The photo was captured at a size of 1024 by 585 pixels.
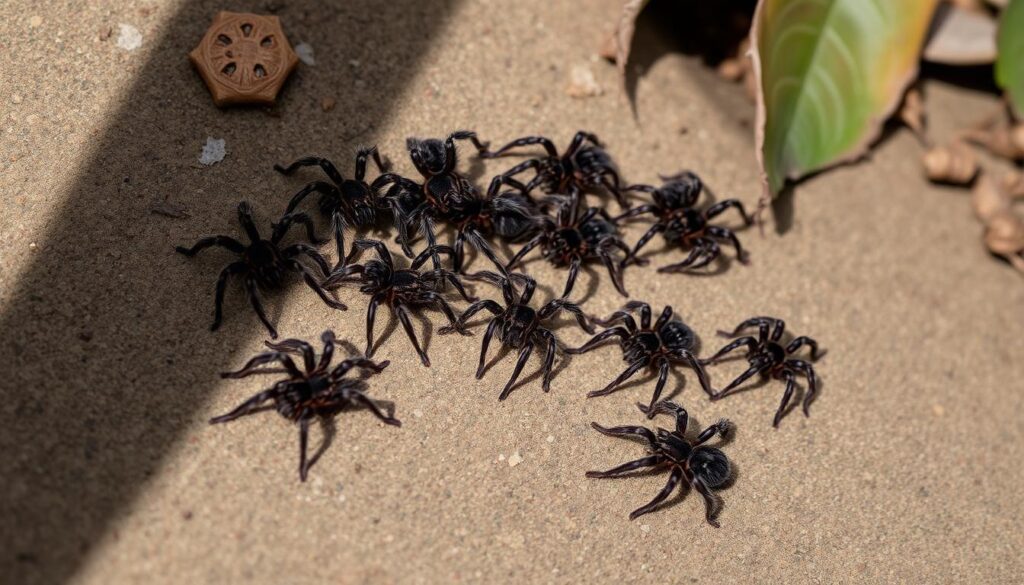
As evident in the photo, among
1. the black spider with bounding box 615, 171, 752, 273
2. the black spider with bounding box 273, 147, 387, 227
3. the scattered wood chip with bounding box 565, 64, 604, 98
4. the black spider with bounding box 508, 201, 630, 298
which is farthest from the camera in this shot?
the scattered wood chip with bounding box 565, 64, 604, 98

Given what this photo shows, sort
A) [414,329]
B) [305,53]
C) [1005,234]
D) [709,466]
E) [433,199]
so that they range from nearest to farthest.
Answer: [709,466], [414,329], [433,199], [305,53], [1005,234]

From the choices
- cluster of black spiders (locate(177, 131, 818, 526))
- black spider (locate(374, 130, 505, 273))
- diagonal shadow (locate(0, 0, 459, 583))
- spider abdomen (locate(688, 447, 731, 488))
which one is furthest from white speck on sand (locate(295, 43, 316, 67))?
spider abdomen (locate(688, 447, 731, 488))

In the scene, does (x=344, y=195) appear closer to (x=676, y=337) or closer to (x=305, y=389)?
(x=305, y=389)

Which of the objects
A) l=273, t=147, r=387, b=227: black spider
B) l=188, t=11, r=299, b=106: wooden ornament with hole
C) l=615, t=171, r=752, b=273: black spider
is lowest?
l=615, t=171, r=752, b=273: black spider

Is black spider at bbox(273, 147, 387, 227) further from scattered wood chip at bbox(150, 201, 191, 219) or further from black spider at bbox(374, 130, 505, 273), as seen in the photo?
scattered wood chip at bbox(150, 201, 191, 219)

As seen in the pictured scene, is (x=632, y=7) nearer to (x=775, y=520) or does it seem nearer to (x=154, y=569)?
(x=775, y=520)

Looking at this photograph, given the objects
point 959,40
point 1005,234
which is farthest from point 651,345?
point 959,40
